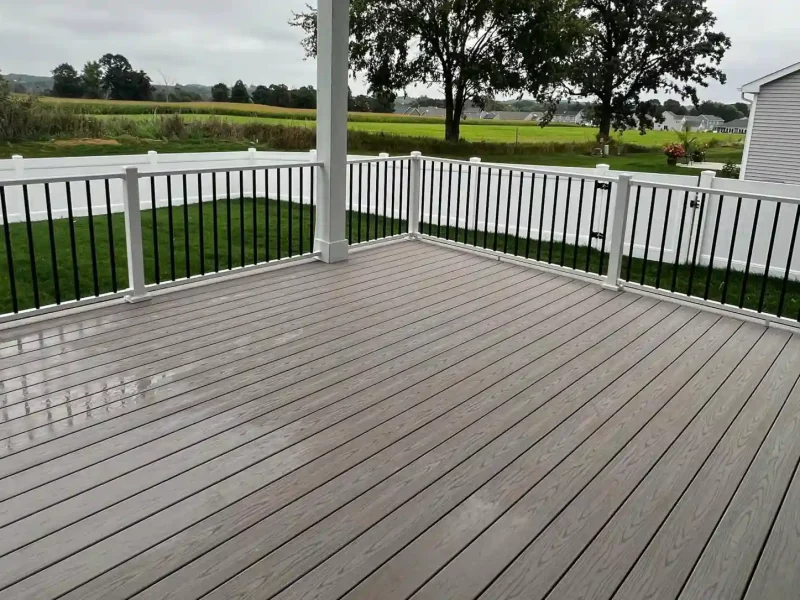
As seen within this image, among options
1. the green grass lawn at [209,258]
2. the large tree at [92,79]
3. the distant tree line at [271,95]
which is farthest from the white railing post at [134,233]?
the distant tree line at [271,95]

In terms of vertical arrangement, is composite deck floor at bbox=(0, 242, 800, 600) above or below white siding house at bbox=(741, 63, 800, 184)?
below

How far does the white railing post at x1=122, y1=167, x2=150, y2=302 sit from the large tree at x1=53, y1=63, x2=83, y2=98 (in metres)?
4.55

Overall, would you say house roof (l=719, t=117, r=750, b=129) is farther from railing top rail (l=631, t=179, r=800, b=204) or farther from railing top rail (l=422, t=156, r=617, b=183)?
railing top rail (l=631, t=179, r=800, b=204)

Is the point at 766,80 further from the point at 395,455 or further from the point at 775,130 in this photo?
the point at 395,455

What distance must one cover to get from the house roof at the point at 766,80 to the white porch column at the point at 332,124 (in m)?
6.26

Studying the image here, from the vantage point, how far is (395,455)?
2.33m

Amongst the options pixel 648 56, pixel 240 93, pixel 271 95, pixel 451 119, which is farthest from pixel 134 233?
pixel 648 56

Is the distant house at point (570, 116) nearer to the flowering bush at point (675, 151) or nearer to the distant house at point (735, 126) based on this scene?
the flowering bush at point (675, 151)

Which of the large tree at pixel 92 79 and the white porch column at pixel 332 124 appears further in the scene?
the large tree at pixel 92 79

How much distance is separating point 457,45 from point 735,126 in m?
4.56

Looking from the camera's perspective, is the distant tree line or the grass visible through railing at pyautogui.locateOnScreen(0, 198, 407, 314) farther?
the distant tree line

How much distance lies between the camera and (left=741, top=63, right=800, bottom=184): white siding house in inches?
314

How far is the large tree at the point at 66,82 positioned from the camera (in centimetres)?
725

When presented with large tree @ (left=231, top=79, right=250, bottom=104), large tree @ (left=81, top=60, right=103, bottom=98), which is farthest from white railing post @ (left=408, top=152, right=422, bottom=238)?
large tree @ (left=81, top=60, right=103, bottom=98)
